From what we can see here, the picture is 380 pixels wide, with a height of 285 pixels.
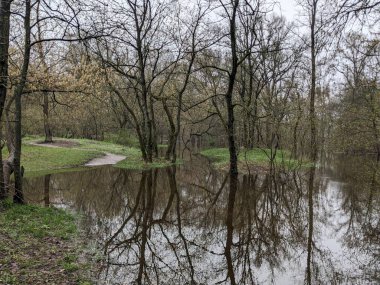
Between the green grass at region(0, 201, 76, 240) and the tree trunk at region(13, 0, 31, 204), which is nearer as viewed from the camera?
the green grass at region(0, 201, 76, 240)

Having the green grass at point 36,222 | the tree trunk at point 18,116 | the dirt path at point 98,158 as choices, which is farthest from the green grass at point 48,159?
the green grass at point 36,222

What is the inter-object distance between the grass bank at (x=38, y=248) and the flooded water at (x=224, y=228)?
54 cm

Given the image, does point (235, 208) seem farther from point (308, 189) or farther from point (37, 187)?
point (37, 187)

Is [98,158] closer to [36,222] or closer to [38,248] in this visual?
[36,222]

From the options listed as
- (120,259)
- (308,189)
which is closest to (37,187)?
(120,259)

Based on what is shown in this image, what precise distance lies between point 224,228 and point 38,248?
4.76 meters

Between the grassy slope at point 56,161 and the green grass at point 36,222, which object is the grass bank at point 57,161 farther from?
the green grass at point 36,222

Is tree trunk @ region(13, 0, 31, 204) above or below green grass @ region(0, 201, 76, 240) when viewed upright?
above

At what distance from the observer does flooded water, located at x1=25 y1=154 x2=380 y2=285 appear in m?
6.77

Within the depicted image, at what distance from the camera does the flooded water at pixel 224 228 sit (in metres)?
6.77

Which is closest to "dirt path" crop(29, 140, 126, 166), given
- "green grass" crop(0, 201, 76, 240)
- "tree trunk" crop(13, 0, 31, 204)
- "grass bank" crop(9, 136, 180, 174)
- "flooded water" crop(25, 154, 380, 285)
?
"grass bank" crop(9, 136, 180, 174)

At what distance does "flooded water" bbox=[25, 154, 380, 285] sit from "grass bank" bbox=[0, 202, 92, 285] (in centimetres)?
54

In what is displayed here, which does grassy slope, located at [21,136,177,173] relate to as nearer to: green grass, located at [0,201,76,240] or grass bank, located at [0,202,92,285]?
green grass, located at [0,201,76,240]

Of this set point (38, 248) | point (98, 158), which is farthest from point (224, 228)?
point (98, 158)
